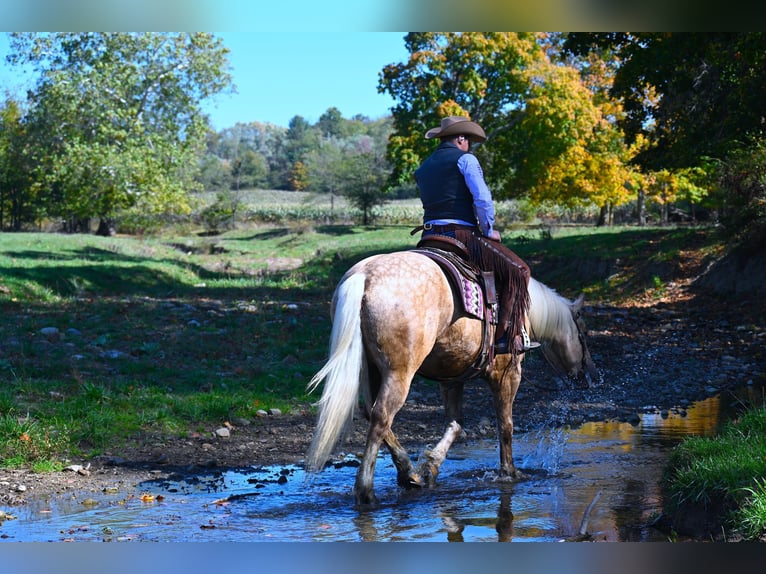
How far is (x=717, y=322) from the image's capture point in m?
14.6

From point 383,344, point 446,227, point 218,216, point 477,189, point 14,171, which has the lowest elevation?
point 383,344

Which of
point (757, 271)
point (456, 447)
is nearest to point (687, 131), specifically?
point (757, 271)

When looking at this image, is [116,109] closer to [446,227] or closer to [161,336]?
[161,336]

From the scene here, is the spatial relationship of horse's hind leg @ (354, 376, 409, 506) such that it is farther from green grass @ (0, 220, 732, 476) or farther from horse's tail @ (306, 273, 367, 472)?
green grass @ (0, 220, 732, 476)

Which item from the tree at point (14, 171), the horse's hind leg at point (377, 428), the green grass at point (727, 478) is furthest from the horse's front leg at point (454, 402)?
the tree at point (14, 171)

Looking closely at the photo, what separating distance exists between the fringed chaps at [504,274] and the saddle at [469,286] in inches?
2.8

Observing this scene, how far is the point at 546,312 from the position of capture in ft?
26.1

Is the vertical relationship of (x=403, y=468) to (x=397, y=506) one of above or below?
above

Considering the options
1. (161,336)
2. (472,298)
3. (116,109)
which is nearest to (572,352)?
(472,298)

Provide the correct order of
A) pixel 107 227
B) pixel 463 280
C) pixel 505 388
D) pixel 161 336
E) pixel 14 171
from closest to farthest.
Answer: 1. pixel 463 280
2. pixel 505 388
3. pixel 161 336
4. pixel 107 227
5. pixel 14 171

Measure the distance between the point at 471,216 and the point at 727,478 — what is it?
3040 mm

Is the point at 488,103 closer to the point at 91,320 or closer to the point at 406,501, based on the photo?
the point at 91,320

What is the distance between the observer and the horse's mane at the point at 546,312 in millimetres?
7785

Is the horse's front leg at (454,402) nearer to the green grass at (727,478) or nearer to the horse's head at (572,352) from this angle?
the horse's head at (572,352)
